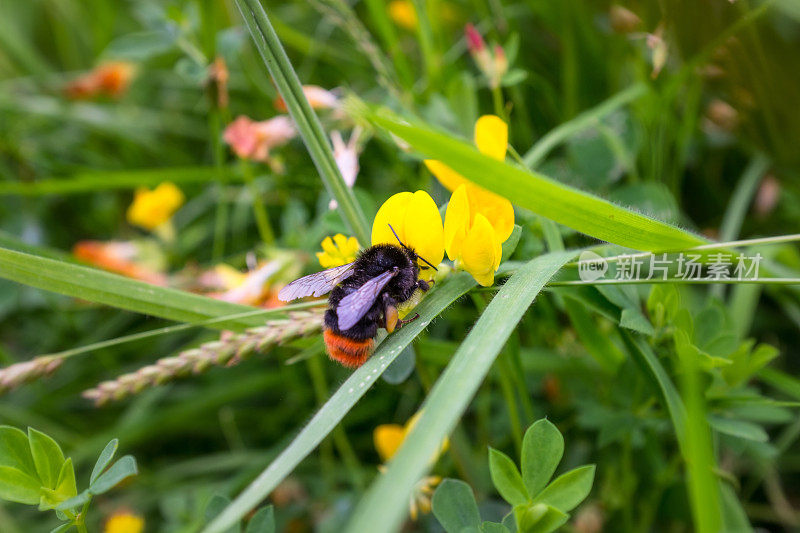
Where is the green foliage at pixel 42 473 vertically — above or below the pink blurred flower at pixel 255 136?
below

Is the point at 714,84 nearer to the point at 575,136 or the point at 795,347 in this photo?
the point at 575,136

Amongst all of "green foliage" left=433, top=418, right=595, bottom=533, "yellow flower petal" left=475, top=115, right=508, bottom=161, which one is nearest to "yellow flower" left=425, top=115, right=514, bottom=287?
"yellow flower petal" left=475, top=115, right=508, bottom=161

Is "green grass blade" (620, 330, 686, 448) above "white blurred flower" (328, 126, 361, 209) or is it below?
below

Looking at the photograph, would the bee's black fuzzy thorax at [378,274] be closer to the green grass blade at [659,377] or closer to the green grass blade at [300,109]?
the green grass blade at [300,109]

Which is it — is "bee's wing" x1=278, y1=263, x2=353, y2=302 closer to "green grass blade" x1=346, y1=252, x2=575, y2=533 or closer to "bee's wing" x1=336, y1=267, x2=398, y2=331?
"bee's wing" x1=336, y1=267, x2=398, y2=331

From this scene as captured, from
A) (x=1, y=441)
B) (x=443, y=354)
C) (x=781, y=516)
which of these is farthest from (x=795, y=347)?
(x=1, y=441)

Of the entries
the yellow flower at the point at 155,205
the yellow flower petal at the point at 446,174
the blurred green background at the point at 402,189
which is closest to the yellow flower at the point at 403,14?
the blurred green background at the point at 402,189
